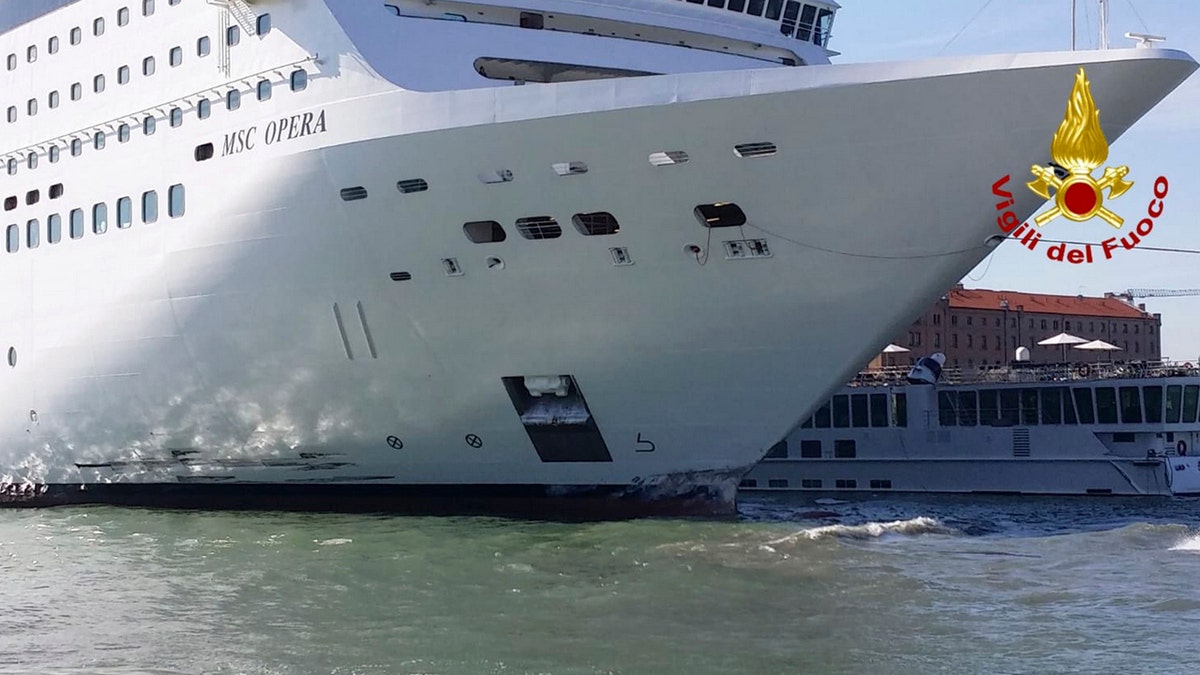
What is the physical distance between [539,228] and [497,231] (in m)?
0.63

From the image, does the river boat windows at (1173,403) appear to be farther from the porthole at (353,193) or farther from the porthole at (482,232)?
the porthole at (353,193)

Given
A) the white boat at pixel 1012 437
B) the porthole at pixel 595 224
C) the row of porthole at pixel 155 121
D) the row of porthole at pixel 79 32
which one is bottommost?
the white boat at pixel 1012 437

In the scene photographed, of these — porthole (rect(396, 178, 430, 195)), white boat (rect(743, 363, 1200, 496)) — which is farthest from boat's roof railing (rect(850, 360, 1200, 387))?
porthole (rect(396, 178, 430, 195))

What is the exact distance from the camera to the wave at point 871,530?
18.9 metres

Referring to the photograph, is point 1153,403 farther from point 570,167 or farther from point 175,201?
point 175,201

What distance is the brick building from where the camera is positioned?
76.5 meters

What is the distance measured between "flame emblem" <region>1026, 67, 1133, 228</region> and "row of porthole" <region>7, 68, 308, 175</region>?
9.76 meters

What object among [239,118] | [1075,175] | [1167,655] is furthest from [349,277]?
[1167,655]

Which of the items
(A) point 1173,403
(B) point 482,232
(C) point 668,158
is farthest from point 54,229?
(A) point 1173,403

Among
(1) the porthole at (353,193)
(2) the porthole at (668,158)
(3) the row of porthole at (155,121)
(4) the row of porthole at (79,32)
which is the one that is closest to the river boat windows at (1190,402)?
(2) the porthole at (668,158)

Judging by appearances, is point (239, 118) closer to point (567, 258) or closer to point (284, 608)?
point (567, 258)

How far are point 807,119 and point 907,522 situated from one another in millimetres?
8063

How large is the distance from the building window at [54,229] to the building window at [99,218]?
119cm

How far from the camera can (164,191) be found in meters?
20.7
